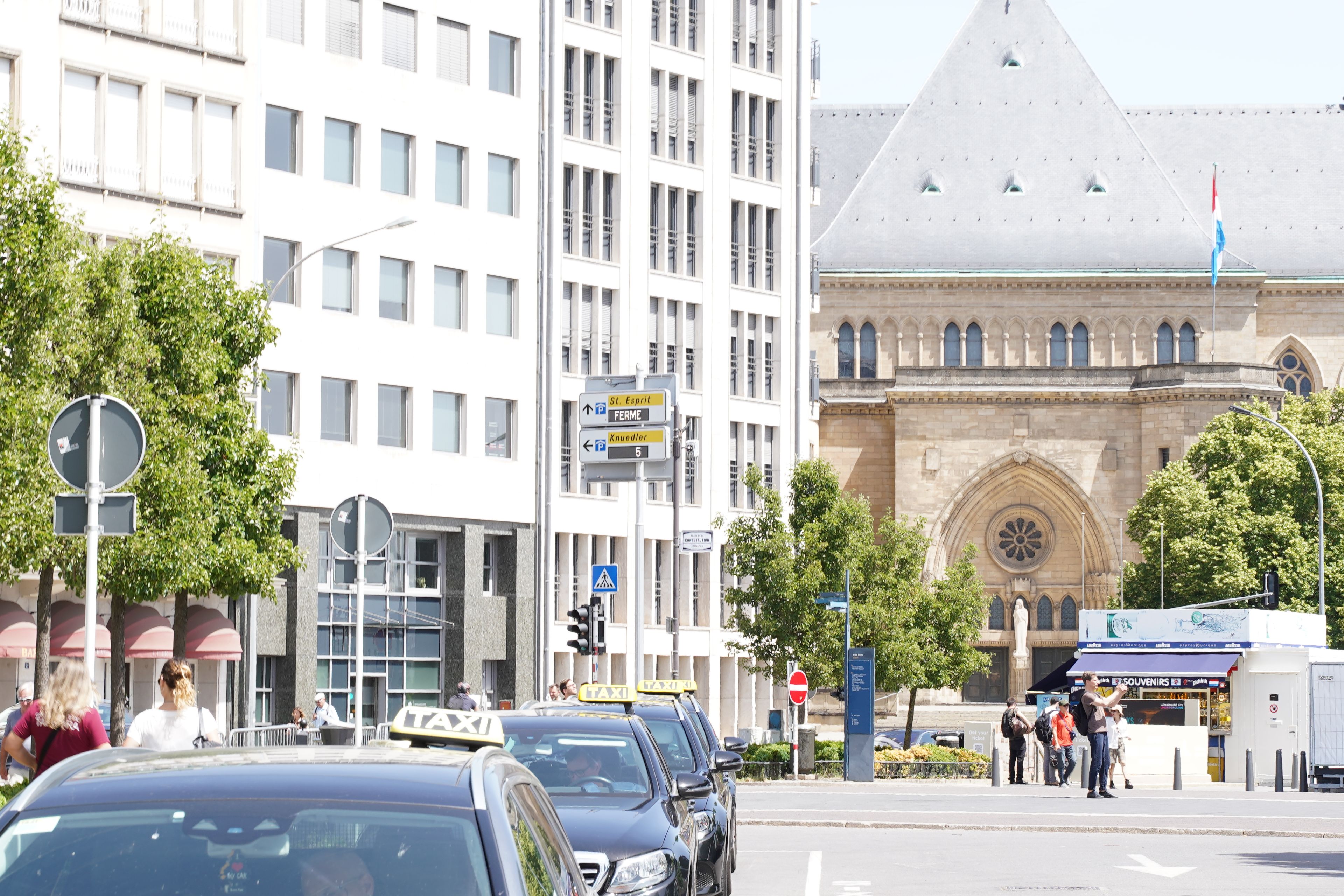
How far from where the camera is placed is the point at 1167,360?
77.4m

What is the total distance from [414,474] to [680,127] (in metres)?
13.9

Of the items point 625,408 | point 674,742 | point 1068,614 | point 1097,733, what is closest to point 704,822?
point 674,742

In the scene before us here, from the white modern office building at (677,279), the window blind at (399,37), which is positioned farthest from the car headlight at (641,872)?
the white modern office building at (677,279)

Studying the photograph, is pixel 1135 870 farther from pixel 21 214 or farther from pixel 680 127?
pixel 680 127

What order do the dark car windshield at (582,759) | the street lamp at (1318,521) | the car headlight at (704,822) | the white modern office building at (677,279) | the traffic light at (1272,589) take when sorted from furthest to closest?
the white modern office building at (677,279) → the street lamp at (1318,521) → the traffic light at (1272,589) → the car headlight at (704,822) → the dark car windshield at (582,759)

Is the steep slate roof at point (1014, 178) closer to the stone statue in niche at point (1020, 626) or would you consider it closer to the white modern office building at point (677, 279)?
the stone statue in niche at point (1020, 626)

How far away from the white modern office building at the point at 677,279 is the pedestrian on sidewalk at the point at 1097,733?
71.1 feet

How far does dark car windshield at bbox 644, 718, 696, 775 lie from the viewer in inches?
556

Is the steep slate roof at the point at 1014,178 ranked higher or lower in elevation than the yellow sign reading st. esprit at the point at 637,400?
higher

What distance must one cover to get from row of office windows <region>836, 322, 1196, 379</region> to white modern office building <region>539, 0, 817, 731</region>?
1779cm

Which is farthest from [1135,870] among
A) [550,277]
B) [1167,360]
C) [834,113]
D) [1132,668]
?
[834,113]

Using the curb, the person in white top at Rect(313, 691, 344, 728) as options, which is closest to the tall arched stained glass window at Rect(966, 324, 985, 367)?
the person in white top at Rect(313, 691, 344, 728)

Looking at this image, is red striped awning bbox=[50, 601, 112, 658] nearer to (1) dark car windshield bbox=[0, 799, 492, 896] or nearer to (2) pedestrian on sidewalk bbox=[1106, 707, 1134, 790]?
(2) pedestrian on sidewalk bbox=[1106, 707, 1134, 790]

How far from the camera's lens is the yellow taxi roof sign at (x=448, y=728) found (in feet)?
20.3
